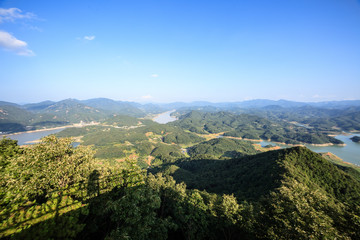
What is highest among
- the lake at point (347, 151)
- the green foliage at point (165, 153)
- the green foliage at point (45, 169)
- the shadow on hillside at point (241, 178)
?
the green foliage at point (45, 169)

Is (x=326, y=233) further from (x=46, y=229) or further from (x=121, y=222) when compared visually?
(x=46, y=229)

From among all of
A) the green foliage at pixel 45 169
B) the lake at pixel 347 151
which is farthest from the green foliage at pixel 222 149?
the green foliage at pixel 45 169

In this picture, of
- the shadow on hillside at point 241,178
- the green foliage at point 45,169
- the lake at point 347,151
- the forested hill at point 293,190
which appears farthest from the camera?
the lake at point 347,151

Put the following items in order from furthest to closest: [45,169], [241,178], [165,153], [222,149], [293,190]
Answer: [222,149] → [165,153] → [241,178] → [293,190] → [45,169]

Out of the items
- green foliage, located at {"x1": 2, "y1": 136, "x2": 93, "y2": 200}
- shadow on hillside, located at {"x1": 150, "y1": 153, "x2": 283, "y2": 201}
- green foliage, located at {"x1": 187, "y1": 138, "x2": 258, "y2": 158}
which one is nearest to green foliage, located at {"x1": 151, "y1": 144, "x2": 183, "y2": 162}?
green foliage, located at {"x1": 187, "y1": 138, "x2": 258, "y2": 158}

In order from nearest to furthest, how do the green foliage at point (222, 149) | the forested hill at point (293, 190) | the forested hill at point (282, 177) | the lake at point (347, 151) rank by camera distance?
the forested hill at point (293, 190) < the forested hill at point (282, 177) < the lake at point (347, 151) < the green foliage at point (222, 149)

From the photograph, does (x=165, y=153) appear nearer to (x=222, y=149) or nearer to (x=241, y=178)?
(x=222, y=149)

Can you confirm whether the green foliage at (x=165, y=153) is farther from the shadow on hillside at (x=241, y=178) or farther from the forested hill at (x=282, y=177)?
the forested hill at (x=282, y=177)

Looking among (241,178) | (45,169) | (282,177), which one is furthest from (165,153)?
(45,169)

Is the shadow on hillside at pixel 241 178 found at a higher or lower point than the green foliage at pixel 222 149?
higher

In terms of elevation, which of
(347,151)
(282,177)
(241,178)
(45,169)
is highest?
(45,169)

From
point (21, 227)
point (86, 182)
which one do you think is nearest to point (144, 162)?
point (86, 182)
